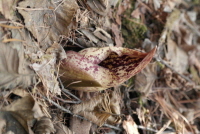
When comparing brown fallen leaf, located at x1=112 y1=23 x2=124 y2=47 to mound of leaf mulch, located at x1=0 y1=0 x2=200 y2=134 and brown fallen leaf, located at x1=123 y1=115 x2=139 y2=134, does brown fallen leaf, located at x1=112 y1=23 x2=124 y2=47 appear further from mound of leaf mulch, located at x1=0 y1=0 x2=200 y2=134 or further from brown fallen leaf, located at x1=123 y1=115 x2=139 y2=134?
brown fallen leaf, located at x1=123 y1=115 x2=139 y2=134

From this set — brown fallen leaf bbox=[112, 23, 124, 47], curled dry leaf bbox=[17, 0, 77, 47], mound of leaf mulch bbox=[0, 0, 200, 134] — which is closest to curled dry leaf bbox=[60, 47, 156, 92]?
mound of leaf mulch bbox=[0, 0, 200, 134]

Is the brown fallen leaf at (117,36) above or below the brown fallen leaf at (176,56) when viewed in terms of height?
above

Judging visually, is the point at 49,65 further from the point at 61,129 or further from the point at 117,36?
the point at 117,36

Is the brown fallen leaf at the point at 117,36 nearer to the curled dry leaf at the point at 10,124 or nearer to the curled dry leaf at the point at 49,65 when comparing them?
the curled dry leaf at the point at 49,65

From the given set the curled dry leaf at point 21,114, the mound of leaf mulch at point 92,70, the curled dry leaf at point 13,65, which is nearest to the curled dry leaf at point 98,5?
the mound of leaf mulch at point 92,70

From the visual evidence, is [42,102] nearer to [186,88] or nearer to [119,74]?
[119,74]
